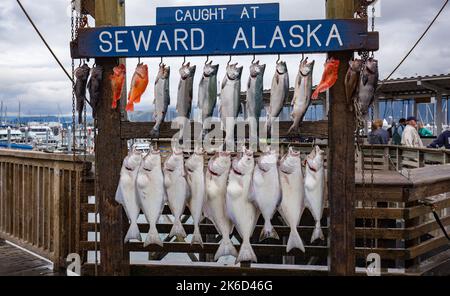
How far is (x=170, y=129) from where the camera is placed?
135 inches

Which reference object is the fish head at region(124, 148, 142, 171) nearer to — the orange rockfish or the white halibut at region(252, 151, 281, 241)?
the orange rockfish

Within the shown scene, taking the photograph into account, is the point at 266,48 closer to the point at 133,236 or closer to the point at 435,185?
the point at 133,236

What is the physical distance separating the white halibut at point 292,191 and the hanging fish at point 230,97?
Result: 46cm

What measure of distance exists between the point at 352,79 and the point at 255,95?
702 mm

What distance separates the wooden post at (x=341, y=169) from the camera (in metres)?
3.29

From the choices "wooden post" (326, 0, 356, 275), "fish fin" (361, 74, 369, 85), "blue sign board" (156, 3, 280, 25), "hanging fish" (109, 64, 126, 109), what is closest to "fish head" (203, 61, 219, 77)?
"blue sign board" (156, 3, 280, 25)

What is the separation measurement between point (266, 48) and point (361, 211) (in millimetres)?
1874

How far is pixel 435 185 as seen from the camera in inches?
172

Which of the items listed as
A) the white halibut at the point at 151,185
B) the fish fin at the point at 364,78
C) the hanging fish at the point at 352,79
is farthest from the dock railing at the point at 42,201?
the fish fin at the point at 364,78

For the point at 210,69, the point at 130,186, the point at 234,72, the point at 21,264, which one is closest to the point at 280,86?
the point at 234,72

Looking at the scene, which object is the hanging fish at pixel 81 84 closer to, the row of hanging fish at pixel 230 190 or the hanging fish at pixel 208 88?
the row of hanging fish at pixel 230 190

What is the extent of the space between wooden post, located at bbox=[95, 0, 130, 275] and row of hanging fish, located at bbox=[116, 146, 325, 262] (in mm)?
341

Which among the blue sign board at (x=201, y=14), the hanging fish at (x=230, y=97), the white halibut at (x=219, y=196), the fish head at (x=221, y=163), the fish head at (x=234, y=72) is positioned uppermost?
the blue sign board at (x=201, y=14)

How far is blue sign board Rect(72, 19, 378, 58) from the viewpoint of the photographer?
10.3 ft
